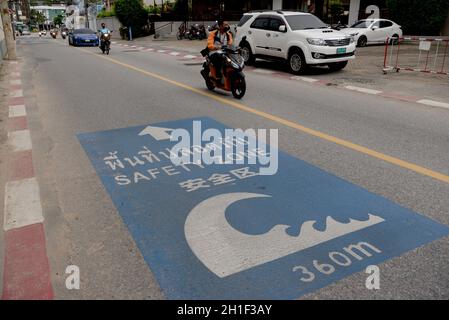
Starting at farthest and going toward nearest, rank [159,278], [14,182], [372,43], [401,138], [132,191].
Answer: [372,43] → [401,138] → [14,182] → [132,191] → [159,278]

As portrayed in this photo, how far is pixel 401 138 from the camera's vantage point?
21.0 feet

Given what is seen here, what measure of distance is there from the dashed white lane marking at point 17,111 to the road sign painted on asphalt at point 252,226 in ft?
12.9

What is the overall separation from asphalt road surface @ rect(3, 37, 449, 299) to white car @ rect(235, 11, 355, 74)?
1.58 m

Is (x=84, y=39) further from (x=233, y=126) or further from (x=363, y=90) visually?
(x=233, y=126)

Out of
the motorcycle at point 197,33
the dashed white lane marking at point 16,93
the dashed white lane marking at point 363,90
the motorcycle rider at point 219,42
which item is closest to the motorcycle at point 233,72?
the motorcycle rider at point 219,42

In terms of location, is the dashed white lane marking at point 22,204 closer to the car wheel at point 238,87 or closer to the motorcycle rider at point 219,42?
the car wheel at point 238,87

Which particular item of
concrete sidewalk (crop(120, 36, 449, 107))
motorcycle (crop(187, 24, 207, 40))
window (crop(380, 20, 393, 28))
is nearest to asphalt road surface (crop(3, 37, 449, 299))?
concrete sidewalk (crop(120, 36, 449, 107))

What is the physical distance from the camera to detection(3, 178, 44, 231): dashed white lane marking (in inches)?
155

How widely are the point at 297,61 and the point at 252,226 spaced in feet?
35.6

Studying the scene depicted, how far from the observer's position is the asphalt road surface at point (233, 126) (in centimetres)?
297

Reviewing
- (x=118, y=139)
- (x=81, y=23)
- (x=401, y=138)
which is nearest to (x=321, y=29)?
(x=401, y=138)

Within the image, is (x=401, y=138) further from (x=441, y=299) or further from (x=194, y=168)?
(x=441, y=299)

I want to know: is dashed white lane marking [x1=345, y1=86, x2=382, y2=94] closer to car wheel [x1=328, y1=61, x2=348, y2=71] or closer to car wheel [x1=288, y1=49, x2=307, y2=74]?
car wheel [x1=288, y1=49, x2=307, y2=74]

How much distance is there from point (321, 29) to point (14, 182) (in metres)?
11.6
